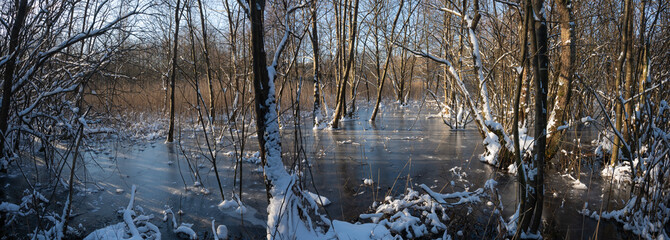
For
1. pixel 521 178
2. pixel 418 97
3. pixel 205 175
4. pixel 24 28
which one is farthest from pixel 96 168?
pixel 418 97

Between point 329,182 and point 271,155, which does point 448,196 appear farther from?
point 329,182

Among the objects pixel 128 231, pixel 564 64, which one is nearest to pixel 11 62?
pixel 128 231

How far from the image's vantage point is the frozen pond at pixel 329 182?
4379 mm

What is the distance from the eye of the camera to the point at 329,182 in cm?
586

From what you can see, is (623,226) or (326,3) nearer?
(623,226)

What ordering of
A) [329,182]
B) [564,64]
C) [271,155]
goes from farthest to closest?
[564,64]
[329,182]
[271,155]

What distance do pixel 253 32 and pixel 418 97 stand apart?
75.7 feet

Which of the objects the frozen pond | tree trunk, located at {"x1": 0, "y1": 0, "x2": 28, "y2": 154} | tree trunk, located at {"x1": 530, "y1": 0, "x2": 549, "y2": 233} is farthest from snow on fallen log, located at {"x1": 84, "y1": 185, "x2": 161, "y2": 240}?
tree trunk, located at {"x1": 530, "y1": 0, "x2": 549, "y2": 233}

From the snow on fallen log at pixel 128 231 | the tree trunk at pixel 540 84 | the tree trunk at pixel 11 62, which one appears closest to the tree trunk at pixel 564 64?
the tree trunk at pixel 540 84

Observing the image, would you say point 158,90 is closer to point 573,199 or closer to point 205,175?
point 205,175

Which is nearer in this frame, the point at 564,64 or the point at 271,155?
the point at 271,155

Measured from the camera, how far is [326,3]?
41.2ft

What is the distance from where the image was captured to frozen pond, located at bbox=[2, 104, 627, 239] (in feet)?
14.4

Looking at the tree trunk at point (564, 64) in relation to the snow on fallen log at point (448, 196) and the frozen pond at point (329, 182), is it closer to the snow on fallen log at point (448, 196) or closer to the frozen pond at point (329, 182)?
the frozen pond at point (329, 182)
